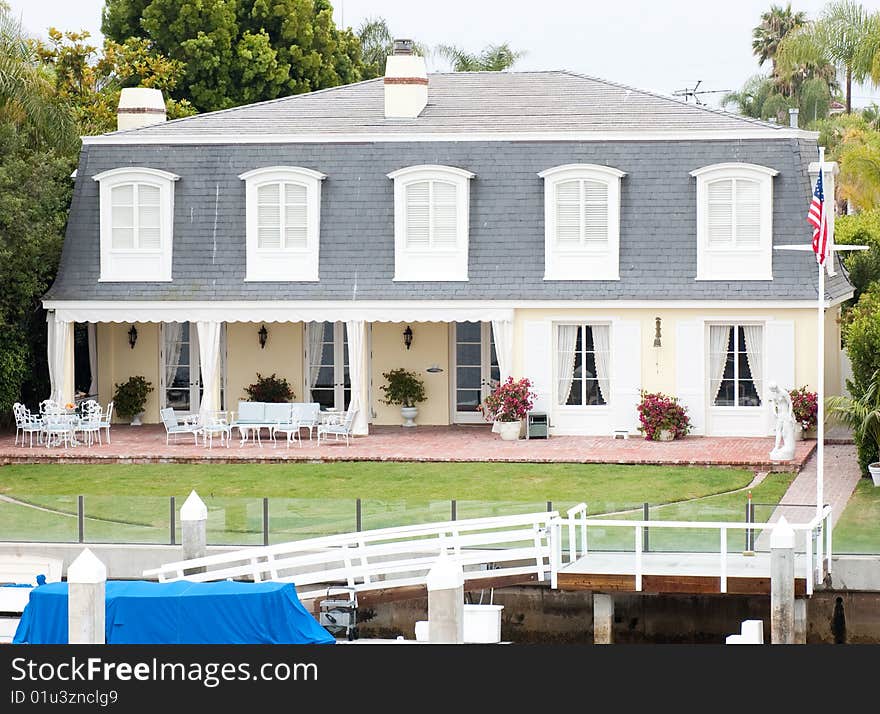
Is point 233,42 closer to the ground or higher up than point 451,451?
higher up

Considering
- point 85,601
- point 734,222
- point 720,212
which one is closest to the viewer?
point 85,601

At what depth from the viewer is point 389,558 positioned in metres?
23.0

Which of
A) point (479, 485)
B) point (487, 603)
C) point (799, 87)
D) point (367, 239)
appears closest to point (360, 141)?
point (367, 239)

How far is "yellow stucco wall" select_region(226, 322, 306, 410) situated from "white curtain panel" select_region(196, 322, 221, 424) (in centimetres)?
166

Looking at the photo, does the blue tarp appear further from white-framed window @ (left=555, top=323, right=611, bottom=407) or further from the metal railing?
white-framed window @ (left=555, top=323, right=611, bottom=407)

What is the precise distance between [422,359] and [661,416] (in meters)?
5.02

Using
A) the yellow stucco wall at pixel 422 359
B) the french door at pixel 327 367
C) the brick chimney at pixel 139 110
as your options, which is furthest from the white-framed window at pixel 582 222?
the brick chimney at pixel 139 110

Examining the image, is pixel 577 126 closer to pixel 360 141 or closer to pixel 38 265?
pixel 360 141

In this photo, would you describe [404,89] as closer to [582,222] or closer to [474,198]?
[474,198]

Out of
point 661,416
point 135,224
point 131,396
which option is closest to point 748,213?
point 661,416

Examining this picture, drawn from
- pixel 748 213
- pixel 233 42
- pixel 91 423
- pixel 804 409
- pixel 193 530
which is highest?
pixel 233 42

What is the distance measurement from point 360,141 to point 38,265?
6.08m

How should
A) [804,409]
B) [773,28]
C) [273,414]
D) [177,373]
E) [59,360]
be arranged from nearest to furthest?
[804,409], [273,414], [59,360], [177,373], [773,28]

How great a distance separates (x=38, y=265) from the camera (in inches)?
1312
